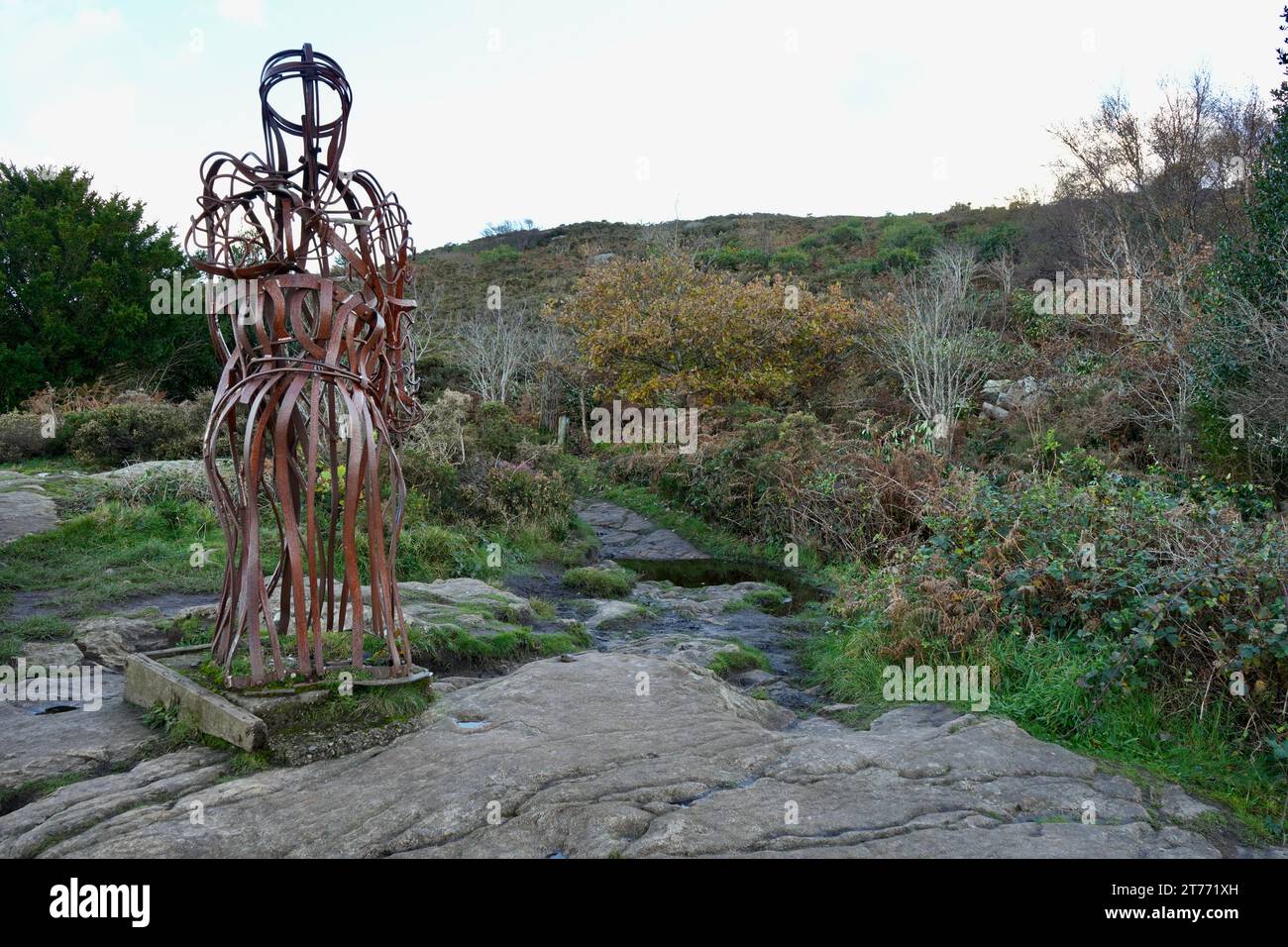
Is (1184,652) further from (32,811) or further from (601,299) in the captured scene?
(601,299)

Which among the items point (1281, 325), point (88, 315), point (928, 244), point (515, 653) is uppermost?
point (928, 244)

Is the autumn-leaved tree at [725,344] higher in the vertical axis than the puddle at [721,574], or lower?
higher

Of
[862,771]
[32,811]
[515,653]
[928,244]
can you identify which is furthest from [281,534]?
[928,244]

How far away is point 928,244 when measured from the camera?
3459 centimetres

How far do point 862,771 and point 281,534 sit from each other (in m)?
3.33

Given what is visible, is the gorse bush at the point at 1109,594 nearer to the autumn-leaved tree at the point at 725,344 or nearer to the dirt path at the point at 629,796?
the dirt path at the point at 629,796

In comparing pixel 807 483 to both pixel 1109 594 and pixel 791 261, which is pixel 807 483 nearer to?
pixel 1109 594

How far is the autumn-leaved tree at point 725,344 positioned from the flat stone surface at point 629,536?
369 centimetres

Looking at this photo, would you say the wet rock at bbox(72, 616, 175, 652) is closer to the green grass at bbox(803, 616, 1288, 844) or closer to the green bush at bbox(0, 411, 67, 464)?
the green grass at bbox(803, 616, 1288, 844)

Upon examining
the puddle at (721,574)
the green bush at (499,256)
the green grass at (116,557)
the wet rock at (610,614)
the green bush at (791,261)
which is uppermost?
the green bush at (499,256)

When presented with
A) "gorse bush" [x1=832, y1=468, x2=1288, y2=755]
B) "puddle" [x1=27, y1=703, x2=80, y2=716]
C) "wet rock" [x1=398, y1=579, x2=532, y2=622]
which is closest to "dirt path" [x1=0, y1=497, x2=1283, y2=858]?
"gorse bush" [x1=832, y1=468, x2=1288, y2=755]

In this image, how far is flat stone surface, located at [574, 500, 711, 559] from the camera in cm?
1406

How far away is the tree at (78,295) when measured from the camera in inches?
727

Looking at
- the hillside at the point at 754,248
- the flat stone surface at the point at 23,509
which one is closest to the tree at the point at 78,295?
the flat stone surface at the point at 23,509
